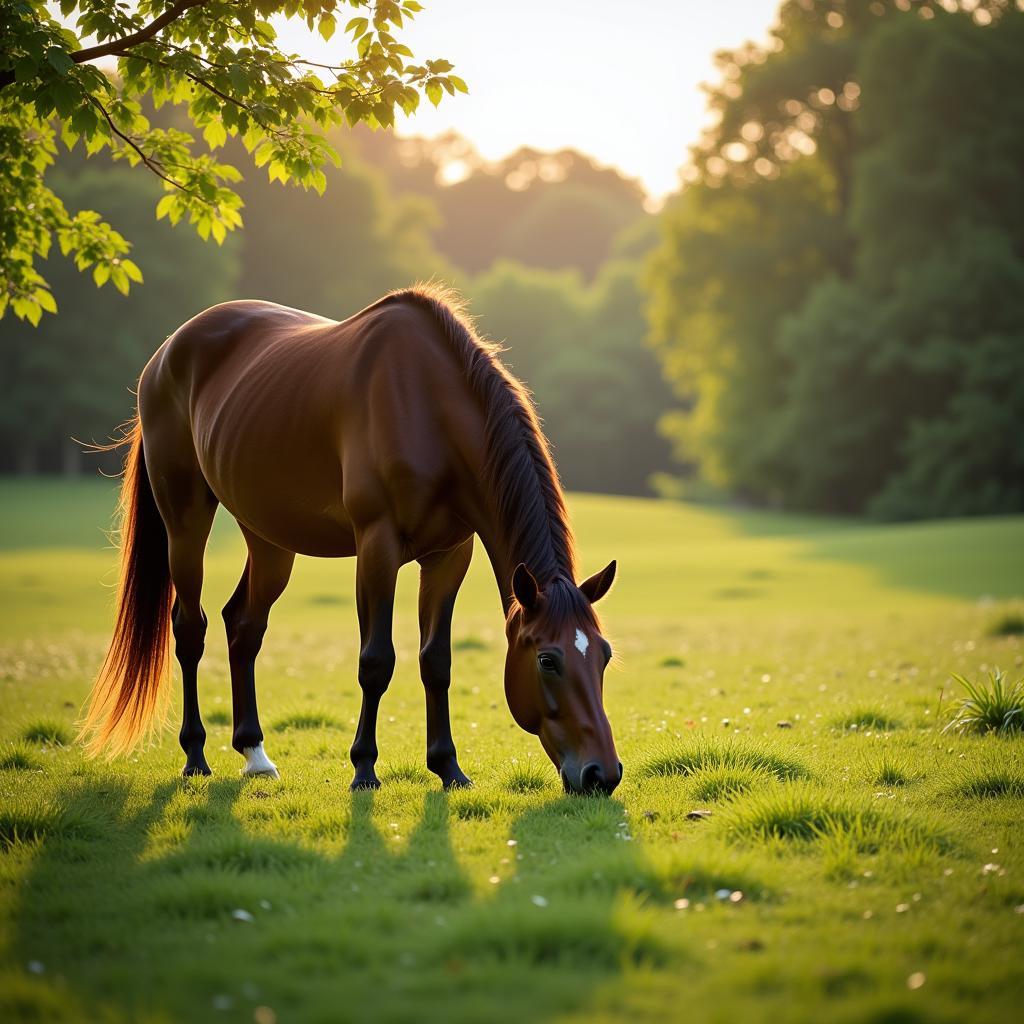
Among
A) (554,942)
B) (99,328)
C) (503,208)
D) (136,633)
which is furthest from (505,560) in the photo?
(503,208)

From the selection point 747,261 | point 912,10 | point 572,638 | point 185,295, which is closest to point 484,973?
point 572,638

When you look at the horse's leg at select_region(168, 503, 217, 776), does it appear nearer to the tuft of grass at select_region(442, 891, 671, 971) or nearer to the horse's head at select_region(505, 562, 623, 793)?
the horse's head at select_region(505, 562, 623, 793)

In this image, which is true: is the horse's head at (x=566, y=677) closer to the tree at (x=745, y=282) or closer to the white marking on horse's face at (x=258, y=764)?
the white marking on horse's face at (x=258, y=764)

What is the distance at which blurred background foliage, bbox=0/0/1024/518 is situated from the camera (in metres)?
38.4

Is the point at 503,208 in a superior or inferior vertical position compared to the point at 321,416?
superior

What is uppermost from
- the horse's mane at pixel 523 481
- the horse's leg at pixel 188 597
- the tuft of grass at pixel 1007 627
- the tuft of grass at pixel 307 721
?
the horse's mane at pixel 523 481

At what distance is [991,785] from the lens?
19.1 ft

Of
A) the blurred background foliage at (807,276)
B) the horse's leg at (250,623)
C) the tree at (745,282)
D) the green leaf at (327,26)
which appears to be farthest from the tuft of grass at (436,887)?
the tree at (745,282)

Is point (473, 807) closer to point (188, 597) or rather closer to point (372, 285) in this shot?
point (188, 597)

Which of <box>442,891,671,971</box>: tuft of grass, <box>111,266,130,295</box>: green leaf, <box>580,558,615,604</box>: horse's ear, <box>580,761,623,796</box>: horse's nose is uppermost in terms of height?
<box>111,266,130,295</box>: green leaf

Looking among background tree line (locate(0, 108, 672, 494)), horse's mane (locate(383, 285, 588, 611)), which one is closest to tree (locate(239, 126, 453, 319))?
background tree line (locate(0, 108, 672, 494))

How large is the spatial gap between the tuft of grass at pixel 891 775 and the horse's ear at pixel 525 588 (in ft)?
7.71

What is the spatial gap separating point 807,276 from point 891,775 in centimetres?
4253

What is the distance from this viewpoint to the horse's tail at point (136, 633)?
716cm
